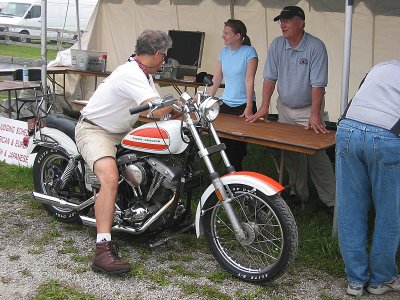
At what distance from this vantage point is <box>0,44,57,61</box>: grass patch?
18.7m

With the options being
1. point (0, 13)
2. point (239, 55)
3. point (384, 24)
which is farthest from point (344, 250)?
point (0, 13)

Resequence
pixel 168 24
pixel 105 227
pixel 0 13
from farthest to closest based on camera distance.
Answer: pixel 0 13 < pixel 168 24 < pixel 105 227

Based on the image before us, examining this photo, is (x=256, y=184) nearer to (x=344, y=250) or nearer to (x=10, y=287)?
(x=344, y=250)

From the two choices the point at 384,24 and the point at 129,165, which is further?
the point at 384,24

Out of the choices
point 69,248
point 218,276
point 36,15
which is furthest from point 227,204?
point 36,15

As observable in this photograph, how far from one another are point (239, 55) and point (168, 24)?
414 cm

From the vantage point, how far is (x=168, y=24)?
899 centimetres

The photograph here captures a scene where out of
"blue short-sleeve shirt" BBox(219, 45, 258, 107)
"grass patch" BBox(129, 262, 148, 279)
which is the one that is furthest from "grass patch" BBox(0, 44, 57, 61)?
"grass patch" BBox(129, 262, 148, 279)

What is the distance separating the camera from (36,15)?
24703mm

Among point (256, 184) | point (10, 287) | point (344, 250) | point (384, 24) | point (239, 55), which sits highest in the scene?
point (384, 24)

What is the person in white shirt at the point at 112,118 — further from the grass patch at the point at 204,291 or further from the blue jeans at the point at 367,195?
the blue jeans at the point at 367,195

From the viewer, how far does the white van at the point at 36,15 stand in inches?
832

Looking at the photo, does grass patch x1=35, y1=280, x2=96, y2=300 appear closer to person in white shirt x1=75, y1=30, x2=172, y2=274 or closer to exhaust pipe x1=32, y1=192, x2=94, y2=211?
person in white shirt x1=75, y1=30, x2=172, y2=274

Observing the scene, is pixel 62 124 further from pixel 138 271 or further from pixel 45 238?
pixel 138 271
